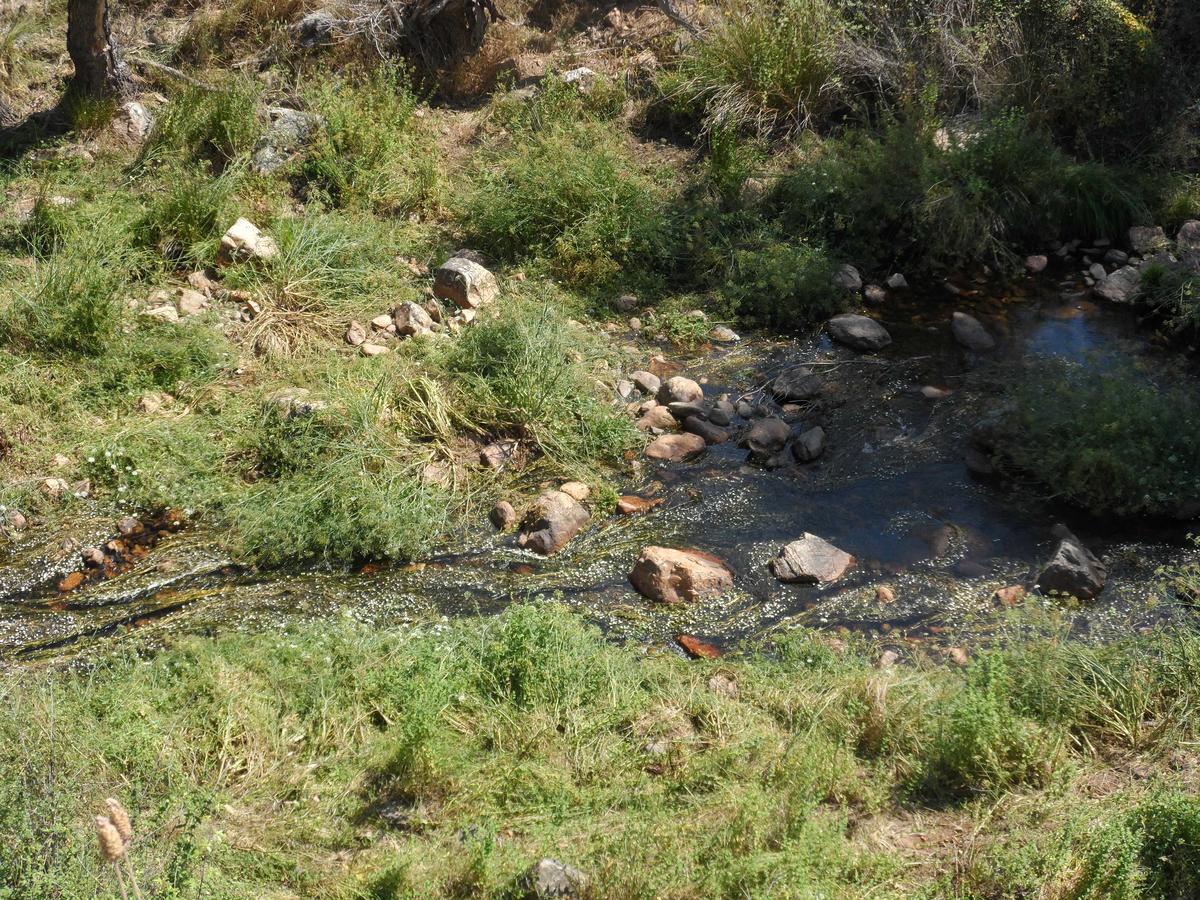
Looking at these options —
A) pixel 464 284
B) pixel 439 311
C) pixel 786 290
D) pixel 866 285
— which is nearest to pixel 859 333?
pixel 786 290

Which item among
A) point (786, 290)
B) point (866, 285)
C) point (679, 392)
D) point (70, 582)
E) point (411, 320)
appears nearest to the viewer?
point (70, 582)

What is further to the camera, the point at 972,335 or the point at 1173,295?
the point at 972,335

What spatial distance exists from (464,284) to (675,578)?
3020 millimetres

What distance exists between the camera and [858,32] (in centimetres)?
905

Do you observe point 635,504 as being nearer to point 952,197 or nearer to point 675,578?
point 675,578

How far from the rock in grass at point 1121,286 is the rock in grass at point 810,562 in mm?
3783

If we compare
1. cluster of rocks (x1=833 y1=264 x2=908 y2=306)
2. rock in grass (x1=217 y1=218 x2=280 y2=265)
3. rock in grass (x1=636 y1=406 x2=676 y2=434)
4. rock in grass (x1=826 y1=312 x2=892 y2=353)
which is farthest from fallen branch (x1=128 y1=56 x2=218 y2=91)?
rock in grass (x1=826 y1=312 x2=892 y2=353)

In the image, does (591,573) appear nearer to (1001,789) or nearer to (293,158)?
(1001,789)

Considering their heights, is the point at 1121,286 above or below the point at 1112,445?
below

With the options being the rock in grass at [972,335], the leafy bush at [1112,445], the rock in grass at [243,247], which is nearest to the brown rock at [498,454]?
the rock in grass at [243,247]

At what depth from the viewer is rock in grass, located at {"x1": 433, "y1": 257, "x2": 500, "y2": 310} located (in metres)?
7.13

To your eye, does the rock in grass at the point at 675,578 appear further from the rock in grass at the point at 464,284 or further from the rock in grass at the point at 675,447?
the rock in grass at the point at 464,284

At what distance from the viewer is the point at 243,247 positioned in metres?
7.03

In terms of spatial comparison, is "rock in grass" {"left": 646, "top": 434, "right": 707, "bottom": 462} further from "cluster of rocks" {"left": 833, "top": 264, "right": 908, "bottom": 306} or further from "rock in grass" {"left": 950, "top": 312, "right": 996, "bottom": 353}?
"rock in grass" {"left": 950, "top": 312, "right": 996, "bottom": 353}
